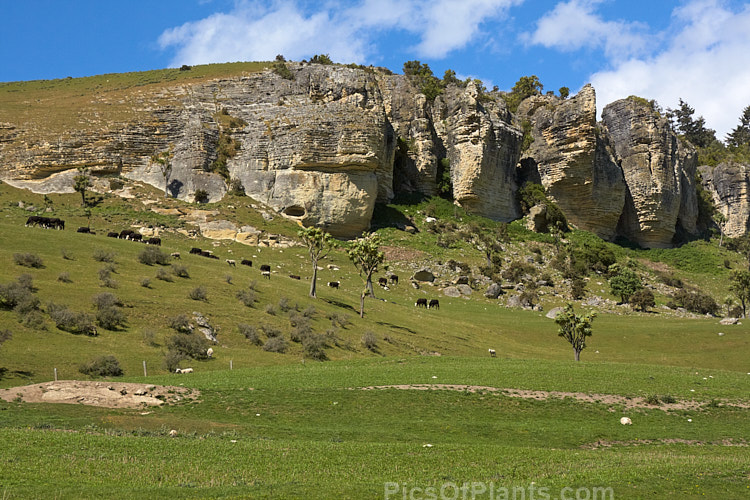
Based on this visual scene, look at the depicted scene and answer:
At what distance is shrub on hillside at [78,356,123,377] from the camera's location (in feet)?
94.0

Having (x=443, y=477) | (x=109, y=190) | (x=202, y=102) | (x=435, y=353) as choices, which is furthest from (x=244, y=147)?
(x=443, y=477)

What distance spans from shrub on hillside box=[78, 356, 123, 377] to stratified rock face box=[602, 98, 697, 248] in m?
95.5

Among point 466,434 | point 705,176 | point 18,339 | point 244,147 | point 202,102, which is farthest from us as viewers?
point 705,176

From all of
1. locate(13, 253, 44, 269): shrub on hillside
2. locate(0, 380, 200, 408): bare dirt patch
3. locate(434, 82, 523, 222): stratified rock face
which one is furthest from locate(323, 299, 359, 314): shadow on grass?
locate(434, 82, 523, 222): stratified rock face

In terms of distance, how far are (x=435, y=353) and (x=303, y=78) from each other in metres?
62.9

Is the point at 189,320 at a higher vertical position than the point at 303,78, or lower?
lower

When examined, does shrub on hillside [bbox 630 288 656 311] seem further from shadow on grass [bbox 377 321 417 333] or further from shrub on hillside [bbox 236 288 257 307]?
shrub on hillside [bbox 236 288 257 307]

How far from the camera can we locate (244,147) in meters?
87.2

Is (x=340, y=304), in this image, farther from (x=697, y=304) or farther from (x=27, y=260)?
(x=697, y=304)

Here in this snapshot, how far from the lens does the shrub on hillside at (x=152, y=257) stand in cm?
4836

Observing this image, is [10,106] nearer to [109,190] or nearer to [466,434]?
[109,190]

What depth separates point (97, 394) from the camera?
21.9 m

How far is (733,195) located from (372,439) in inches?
4821

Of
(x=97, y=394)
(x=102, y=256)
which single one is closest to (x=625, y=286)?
(x=102, y=256)
